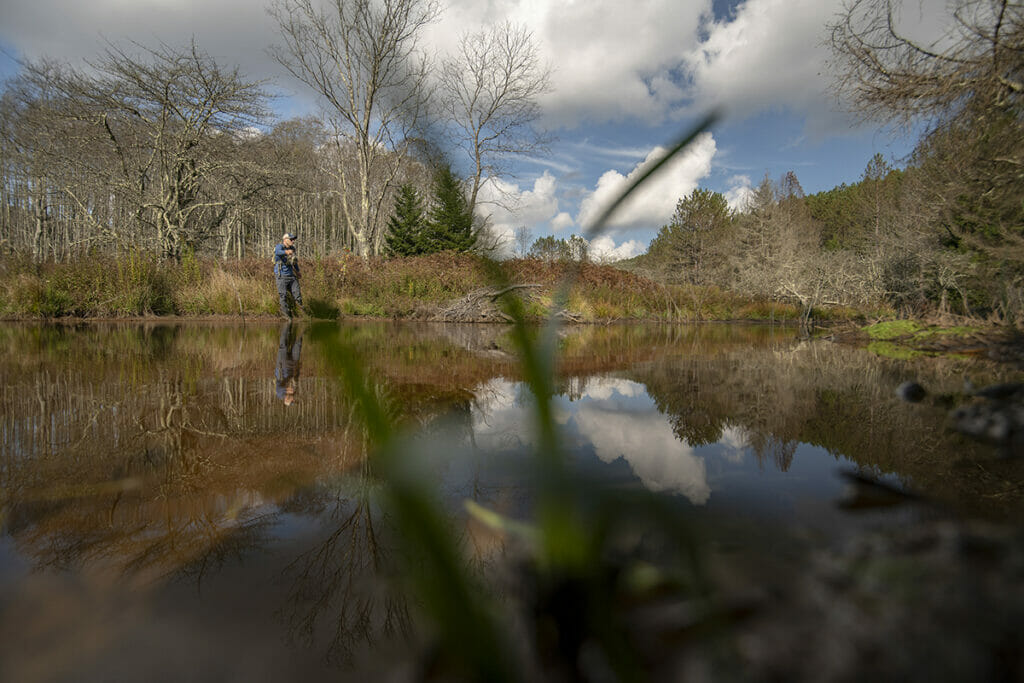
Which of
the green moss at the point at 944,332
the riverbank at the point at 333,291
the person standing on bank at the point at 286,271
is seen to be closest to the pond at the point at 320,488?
the riverbank at the point at 333,291

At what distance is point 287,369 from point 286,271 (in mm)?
6582

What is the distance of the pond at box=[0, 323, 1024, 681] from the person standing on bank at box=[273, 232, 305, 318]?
19.3 ft

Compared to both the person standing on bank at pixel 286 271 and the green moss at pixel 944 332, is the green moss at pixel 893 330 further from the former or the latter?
the person standing on bank at pixel 286 271

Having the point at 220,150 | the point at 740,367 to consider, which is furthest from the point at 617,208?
the point at 220,150

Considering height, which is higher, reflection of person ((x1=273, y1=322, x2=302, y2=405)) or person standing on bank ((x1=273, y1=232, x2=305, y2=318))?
person standing on bank ((x1=273, y1=232, x2=305, y2=318))

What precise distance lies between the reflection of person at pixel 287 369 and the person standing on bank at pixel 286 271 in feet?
11.5

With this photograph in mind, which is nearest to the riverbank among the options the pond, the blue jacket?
the blue jacket

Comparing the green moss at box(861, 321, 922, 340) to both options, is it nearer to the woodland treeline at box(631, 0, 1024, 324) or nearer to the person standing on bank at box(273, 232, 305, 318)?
the woodland treeline at box(631, 0, 1024, 324)

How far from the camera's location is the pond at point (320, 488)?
0.74 m

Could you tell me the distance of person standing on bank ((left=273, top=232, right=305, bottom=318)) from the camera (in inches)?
334

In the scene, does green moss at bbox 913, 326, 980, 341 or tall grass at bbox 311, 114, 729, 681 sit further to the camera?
green moss at bbox 913, 326, 980, 341

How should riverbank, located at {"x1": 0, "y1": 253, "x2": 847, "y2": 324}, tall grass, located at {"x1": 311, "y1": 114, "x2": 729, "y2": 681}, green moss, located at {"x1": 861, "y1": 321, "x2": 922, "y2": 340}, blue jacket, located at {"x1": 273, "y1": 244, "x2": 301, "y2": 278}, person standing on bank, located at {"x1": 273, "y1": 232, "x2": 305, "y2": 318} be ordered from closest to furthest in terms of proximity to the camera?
tall grass, located at {"x1": 311, "y1": 114, "x2": 729, "y2": 681}
green moss, located at {"x1": 861, "y1": 321, "x2": 922, "y2": 340}
riverbank, located at {"x1": 0, "y1": 253, "x2": 847, "y2": 324}
person standing on bank, located at {"x1": 273, "y1": 232, "x2": 305, "y2": 318}
blue jacket, located at {"x1": 273, "y1": 244, "x2": 301, "y2": 278}

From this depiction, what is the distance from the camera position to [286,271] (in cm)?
916

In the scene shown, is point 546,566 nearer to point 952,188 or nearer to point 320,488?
point 320,488
